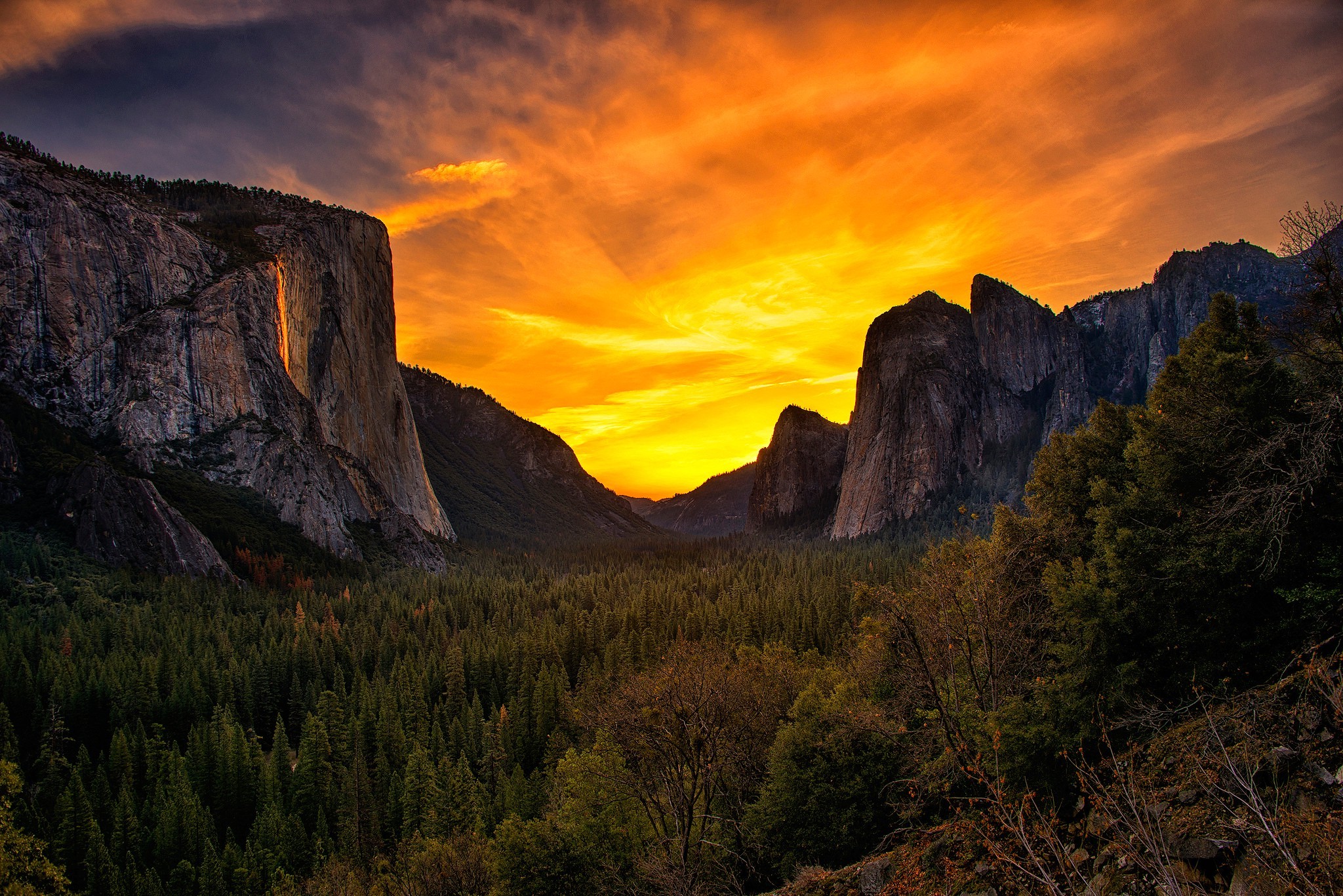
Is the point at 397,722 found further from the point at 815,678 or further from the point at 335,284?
the point at 335,284

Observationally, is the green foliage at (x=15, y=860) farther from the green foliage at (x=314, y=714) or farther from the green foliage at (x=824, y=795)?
the green foliage at (x=824, y=795)

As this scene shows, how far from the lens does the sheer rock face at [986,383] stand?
155125mm

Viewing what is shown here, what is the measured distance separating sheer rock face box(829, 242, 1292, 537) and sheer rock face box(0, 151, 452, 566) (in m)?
131

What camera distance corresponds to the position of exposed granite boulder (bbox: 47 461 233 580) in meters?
77.1

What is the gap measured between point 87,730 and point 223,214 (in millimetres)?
146625

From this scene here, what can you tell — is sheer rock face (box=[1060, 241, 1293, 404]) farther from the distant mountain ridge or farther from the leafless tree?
the leafless tree

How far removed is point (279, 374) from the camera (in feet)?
383

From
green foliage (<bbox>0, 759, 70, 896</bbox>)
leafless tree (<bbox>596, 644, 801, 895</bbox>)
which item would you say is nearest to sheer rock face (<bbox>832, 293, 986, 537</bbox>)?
leafless tree (<bbox>596, 644, 801, 895</bbox>)

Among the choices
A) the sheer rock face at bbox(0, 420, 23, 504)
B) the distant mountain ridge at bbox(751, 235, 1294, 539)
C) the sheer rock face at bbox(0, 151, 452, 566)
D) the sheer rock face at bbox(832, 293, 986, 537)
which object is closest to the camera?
the sheer rock face at bbox(0, 420, 23, 504)

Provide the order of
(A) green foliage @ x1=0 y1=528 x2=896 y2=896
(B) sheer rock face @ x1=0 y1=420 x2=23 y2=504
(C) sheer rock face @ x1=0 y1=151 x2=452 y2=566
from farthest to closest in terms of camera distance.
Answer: (C) sheer rock face @ x1=0 y1=151 x2=452 y2=566
(B) sheer rock face @ x1=0 y1=420 x2=23 y2=504
(A) green foliage @ x1=0 y1=528 x2=896 y2=896

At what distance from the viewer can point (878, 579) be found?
73.8 m

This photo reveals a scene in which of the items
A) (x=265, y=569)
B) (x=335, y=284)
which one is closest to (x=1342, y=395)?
(x=265, y=569)

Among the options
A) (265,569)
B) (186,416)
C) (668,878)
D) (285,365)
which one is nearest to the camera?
(668,878)

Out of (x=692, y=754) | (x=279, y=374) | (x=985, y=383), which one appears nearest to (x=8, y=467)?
(x=279, y=374)
